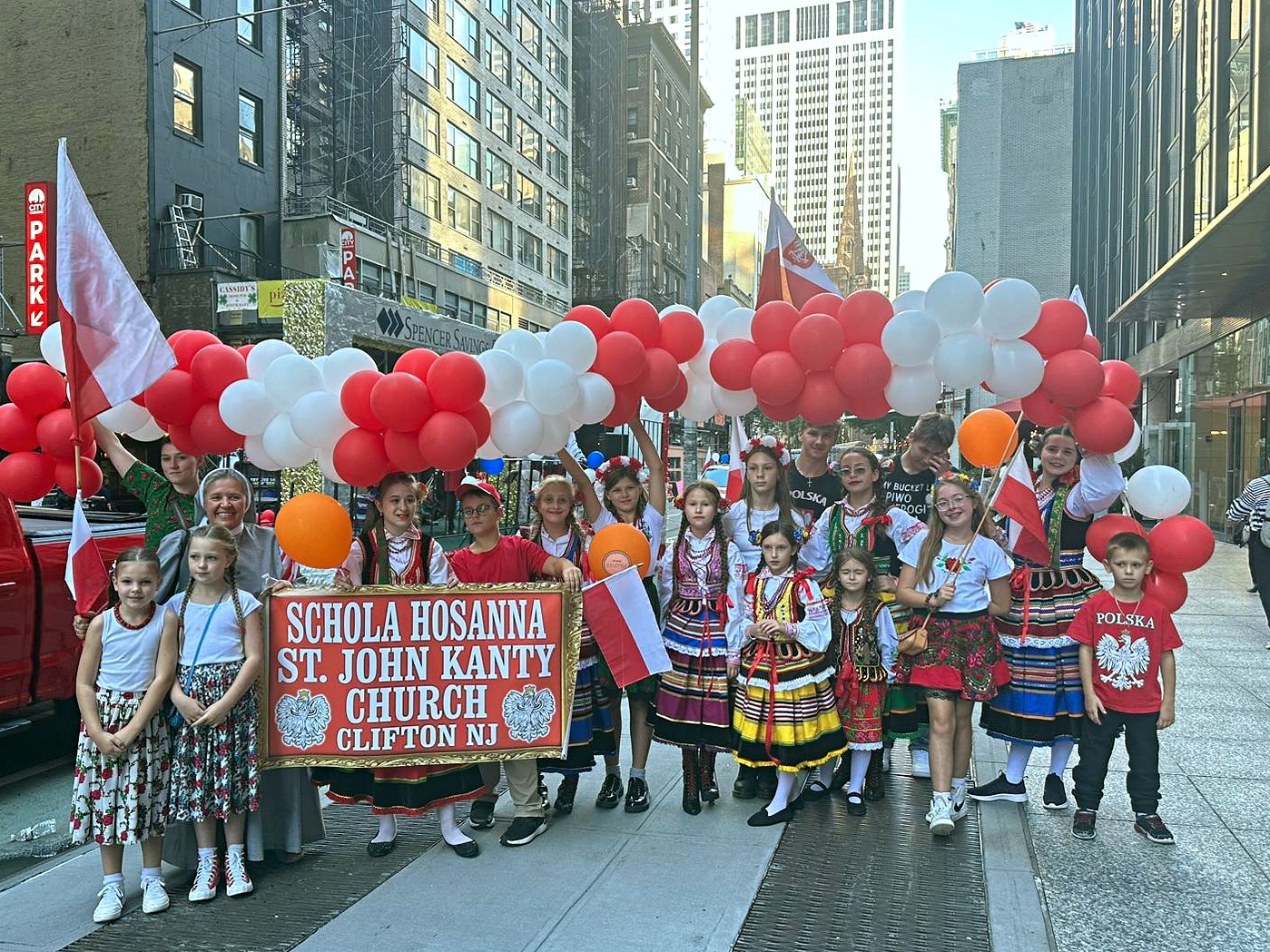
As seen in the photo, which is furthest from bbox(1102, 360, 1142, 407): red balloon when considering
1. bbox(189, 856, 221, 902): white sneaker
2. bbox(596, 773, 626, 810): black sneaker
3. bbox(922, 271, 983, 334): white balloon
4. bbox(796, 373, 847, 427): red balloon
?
bbox(189, 856, 221, 902): white sneaker

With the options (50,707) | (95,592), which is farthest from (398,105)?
(95,592)

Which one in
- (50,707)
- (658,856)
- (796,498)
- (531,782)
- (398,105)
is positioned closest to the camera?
(658,856)

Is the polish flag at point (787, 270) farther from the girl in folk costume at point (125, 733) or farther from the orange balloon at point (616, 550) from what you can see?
the girl in folk costume at point (125, 733)

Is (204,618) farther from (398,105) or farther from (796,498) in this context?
(398,105)

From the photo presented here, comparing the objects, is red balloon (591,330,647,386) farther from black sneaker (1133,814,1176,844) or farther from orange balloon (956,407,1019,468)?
black sneaker (1133,814,1176,844)

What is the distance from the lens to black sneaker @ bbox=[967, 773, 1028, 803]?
5043 millimetres

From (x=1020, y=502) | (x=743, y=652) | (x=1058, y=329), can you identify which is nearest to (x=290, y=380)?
(x=743, y=652)

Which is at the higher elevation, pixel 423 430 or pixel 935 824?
pixel 423 430

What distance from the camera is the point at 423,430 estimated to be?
4156 mm

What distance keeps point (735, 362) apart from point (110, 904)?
3515mm

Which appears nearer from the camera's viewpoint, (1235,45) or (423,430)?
(423,430)

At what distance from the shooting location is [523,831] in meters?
4.52

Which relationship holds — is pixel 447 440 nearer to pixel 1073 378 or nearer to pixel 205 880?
pixel 205 880

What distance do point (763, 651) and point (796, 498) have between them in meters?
1.26
